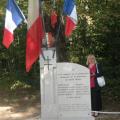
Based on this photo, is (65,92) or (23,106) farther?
(23,106)

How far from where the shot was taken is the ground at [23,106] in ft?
44.4

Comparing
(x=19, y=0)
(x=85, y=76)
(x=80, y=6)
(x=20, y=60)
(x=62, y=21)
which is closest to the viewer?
(x=85, y=76)

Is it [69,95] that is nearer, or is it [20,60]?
[69,95]

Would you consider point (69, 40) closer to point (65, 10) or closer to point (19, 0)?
point (19, 0)

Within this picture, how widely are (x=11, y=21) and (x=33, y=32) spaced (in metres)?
0.57

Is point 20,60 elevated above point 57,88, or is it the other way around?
point 20,60

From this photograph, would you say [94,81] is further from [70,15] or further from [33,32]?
[33,32]

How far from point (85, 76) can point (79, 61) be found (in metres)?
6.29

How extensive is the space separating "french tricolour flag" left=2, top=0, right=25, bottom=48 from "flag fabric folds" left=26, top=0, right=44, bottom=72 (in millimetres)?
275

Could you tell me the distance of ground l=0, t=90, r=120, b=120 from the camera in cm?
1352

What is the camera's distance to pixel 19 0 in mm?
16516

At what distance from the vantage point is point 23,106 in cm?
1542

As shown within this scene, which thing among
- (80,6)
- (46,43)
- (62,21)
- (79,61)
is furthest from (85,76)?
(79,61)

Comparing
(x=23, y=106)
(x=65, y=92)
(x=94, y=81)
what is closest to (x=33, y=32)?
(x=65, y=92)
